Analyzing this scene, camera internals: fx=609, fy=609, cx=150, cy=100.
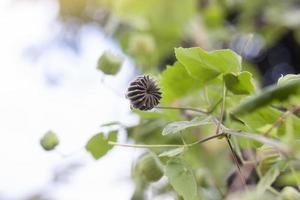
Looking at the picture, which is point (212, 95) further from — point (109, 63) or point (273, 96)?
point (273, 96)

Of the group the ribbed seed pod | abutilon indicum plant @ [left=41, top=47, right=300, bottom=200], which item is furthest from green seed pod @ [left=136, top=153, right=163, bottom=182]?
the ribbed seed pod

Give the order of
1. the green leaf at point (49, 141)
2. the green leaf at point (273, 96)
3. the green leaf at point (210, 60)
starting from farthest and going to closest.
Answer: the green leaf at point (49, 141)
the green leaf at point (210, 60)
the green leaf at point (273, 96)

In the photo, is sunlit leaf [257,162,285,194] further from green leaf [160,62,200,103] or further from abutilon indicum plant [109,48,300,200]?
green leaf [160,62,200,103]

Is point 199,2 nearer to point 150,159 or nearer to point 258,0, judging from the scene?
point 258,0

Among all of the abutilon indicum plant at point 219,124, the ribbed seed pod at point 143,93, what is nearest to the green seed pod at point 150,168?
the abutilon indicum plant at point 219,124

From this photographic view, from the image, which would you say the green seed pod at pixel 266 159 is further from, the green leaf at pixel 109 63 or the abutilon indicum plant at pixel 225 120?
the green leaf at pixel 109 63

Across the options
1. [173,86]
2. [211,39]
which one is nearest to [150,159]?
[173,86]
